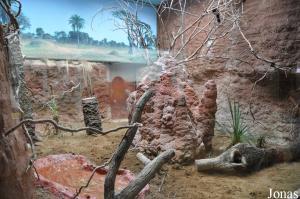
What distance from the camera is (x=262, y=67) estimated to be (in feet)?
13.9

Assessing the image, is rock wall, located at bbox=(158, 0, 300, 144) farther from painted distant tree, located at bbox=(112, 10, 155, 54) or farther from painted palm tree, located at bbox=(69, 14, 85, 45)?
painted palm tree, located at bbox=(69, 14, 85, 45)

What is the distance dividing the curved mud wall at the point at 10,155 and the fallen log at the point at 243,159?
195cm

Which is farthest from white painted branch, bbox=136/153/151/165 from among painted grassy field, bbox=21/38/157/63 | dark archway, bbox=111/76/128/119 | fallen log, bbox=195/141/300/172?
dark archway, bbox=111/76/128/119

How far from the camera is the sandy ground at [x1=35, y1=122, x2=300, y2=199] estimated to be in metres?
2.36

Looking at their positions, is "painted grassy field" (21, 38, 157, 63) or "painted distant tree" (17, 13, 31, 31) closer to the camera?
"painted distant tree" (17, 13, 31, 31)

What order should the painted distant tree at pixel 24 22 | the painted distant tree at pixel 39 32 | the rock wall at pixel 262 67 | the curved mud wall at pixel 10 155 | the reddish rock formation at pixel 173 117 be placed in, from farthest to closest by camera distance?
the painted distant tree at pixel 39 32 → the painted distant tree at pixel 24 22 → the rock wall at pixel 262 67 → the reddish rock formation at pixel 173 117 → the curved mud wall at pixel 10 155

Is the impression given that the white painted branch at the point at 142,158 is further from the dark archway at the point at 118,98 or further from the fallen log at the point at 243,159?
the dark archway at the point at 118,98

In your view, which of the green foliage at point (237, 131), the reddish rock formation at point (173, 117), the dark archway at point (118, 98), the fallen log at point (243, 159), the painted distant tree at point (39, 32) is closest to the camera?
the fallen log at point (243, 159)

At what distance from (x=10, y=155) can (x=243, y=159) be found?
7.58 ft

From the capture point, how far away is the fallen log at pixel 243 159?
9.66 ft

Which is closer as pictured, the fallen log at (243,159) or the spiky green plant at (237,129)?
the fallen log at (243,159)

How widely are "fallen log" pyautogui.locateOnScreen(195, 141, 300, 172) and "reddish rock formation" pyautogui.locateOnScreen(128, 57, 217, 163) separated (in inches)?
9.5

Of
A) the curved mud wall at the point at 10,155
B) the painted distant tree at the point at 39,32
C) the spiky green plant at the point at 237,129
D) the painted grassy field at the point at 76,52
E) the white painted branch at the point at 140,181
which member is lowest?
the spiky green plant at the point at 237,129

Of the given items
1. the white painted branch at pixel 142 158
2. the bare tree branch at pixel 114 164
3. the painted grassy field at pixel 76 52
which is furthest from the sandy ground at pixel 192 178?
the painted grassy field at pixel 76 52
